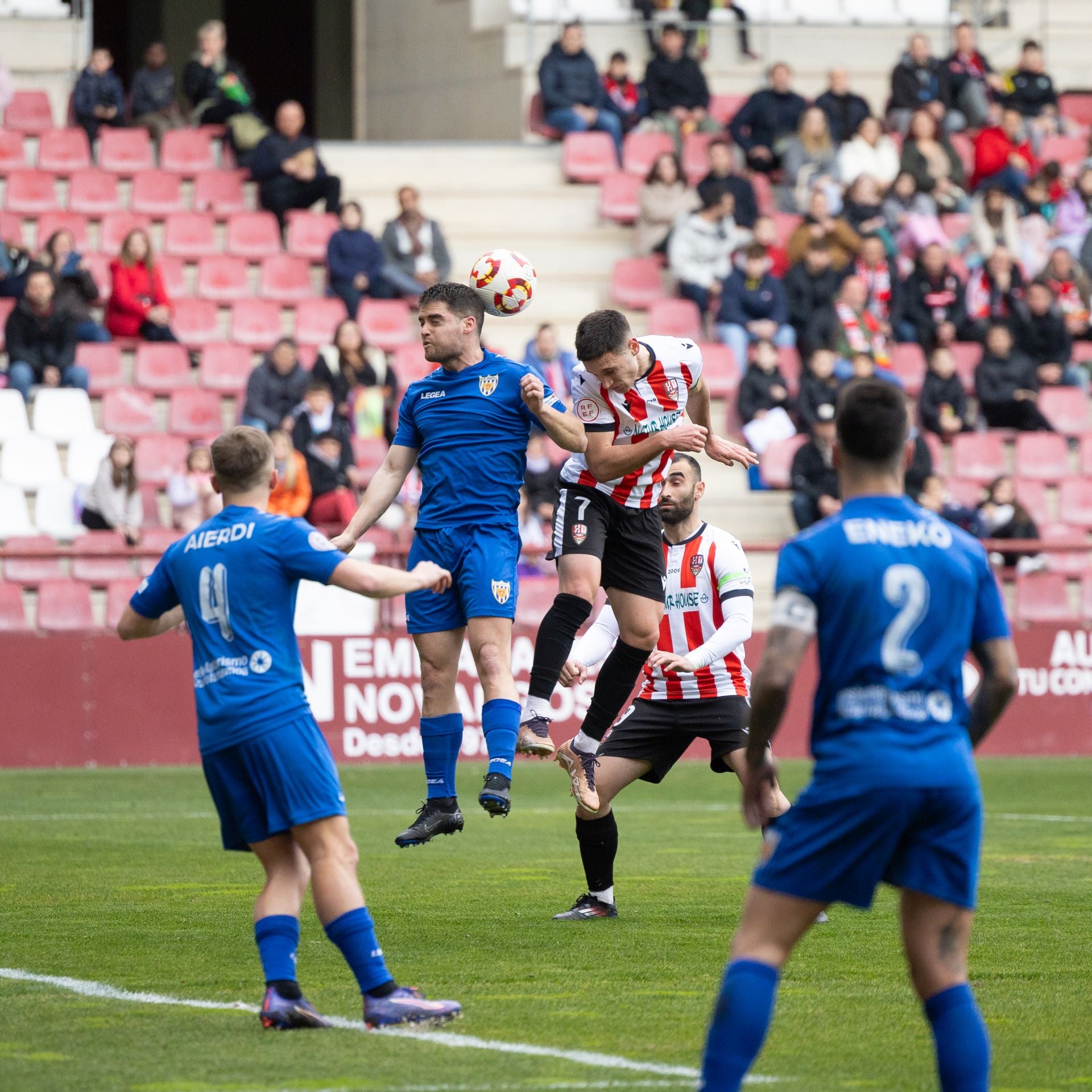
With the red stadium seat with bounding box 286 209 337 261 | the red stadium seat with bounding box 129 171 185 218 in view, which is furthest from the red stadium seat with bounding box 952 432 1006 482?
the red stadium seat with bounding box 129 171 185 218

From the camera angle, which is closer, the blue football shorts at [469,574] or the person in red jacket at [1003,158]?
the blue football shorts at [469,574]

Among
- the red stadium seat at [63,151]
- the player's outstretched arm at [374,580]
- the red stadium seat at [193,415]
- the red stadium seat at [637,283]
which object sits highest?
the red stadium seat at [63,151]

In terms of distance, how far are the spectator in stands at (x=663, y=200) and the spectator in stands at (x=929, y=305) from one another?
2564mm

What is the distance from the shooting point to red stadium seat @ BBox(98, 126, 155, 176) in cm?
2158

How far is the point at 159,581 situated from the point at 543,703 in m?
3.03

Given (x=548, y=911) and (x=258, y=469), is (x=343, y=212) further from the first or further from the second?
(x=258, y=469)

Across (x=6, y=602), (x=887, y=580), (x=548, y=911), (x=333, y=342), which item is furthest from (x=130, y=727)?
(x=887, y=580)

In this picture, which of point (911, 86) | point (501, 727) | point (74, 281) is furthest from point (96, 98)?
point (501, 727)

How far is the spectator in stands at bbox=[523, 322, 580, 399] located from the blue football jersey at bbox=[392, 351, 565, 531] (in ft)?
33.0

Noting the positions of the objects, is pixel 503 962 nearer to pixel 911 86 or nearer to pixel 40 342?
pixel 40 342

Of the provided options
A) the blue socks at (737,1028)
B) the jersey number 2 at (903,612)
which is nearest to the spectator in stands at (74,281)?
the jersey number 2 at (903,612)

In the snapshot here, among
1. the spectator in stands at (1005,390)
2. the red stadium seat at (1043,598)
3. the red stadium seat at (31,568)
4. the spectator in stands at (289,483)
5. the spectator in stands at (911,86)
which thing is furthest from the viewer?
the spectator in stands at (911,86)

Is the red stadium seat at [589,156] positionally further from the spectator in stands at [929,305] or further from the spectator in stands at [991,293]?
the spectator in stands at [991,293]

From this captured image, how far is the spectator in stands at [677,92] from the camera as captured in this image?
23.7 meters
